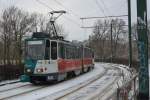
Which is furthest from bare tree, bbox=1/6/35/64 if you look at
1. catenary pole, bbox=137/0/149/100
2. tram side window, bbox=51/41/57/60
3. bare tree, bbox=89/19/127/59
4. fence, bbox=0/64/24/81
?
catenary pole, bbox=137/0/149/100

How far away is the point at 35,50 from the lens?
27859 mm

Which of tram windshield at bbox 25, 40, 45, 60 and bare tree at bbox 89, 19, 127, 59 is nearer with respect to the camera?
tram windshield at bbox 25, 40, 45, 60

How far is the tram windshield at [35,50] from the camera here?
90.5 feet

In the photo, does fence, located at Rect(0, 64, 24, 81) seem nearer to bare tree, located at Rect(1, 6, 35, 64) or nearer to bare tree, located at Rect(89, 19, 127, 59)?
bare tree, located at Rect(1, 6, 35, 64)

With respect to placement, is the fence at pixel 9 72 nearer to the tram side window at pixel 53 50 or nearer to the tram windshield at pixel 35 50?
the tram windshield at pixel 35 50

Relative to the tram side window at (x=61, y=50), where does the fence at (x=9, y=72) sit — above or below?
below

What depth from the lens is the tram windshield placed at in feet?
90.5

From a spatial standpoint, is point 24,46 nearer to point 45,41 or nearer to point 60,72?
point 45,41

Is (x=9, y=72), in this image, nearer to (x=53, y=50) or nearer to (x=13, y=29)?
(x=53, y=50)

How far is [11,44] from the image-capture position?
197 feet

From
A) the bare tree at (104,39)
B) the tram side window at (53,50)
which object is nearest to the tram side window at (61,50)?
the tram side window at (53,50)

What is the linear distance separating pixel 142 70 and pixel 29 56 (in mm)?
16972

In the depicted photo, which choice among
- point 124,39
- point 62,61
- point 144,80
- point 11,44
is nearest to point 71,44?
point 62,61

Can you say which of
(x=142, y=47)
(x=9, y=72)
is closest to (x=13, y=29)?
(x=9, y=72)
